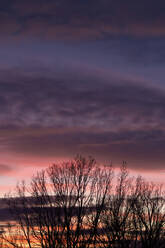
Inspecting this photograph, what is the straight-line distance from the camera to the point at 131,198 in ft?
109

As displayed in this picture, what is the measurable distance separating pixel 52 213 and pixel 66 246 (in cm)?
282

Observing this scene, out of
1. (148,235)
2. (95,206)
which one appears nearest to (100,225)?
(95,206)

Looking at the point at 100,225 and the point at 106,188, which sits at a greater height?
the point at 106,188

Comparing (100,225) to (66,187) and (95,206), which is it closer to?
(95,206)

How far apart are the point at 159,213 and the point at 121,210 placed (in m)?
3.47

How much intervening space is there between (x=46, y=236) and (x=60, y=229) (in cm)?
128

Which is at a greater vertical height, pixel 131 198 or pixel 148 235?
pixel 131 198

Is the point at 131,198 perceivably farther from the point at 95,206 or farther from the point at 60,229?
the point at 60,229

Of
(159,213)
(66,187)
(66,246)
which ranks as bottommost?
(66,246)

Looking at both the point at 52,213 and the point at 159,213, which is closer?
the point at 52,213

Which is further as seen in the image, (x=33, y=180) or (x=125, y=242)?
(x=33, y=180)

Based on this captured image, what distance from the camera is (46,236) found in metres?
31.6

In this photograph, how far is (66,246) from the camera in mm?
31328

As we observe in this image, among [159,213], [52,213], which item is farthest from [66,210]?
[159,213]
